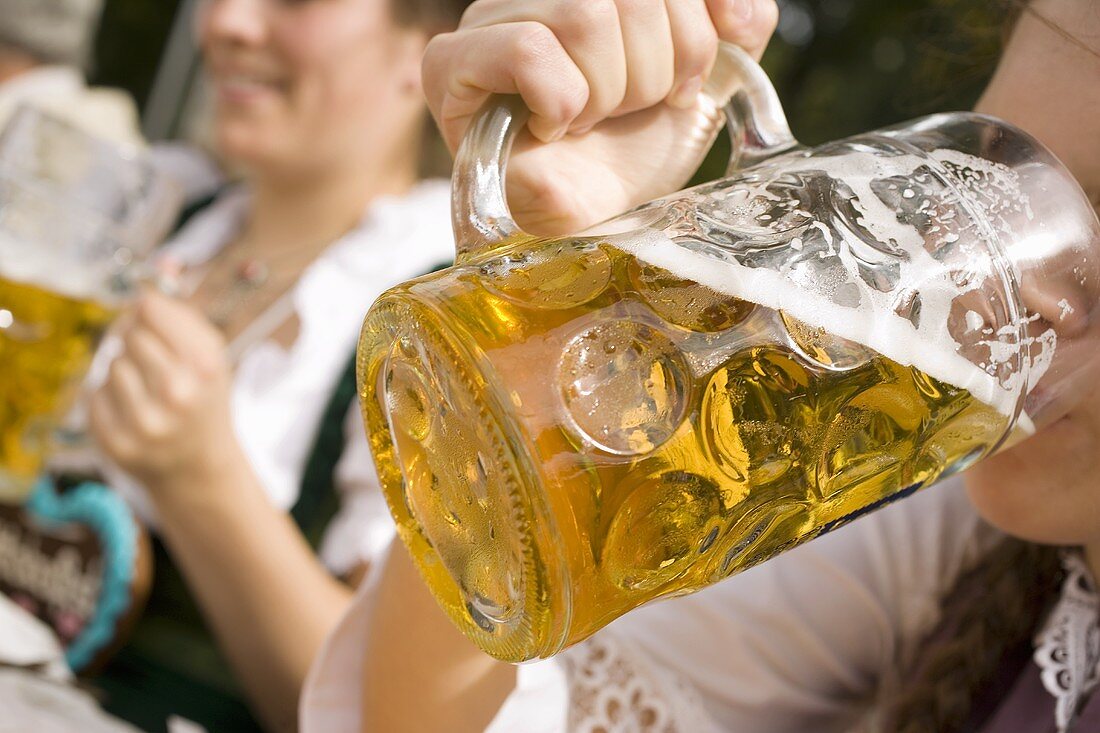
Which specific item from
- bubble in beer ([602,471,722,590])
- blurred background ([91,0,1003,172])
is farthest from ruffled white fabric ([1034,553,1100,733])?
blurred background ([91,0,1003,172])

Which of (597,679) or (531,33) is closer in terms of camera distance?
(531,33)

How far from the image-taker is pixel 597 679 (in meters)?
0.80

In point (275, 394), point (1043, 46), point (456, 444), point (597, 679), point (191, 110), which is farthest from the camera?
point (191, 110)

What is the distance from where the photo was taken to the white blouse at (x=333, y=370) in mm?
1264

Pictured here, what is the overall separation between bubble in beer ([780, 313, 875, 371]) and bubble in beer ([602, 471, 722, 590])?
7 centimetres

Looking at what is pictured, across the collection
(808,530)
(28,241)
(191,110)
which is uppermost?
(808,530)

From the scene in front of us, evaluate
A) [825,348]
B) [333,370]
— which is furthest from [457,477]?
[333,370]

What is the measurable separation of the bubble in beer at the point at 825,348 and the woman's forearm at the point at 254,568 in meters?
0.83

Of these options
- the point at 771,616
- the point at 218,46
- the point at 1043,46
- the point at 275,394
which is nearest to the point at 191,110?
the point at 218,46

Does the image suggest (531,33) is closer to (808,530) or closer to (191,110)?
(808,530)

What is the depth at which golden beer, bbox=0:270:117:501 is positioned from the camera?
1.12m

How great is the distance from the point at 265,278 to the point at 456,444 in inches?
53.1

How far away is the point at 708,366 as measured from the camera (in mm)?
421

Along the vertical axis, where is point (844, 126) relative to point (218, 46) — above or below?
below
